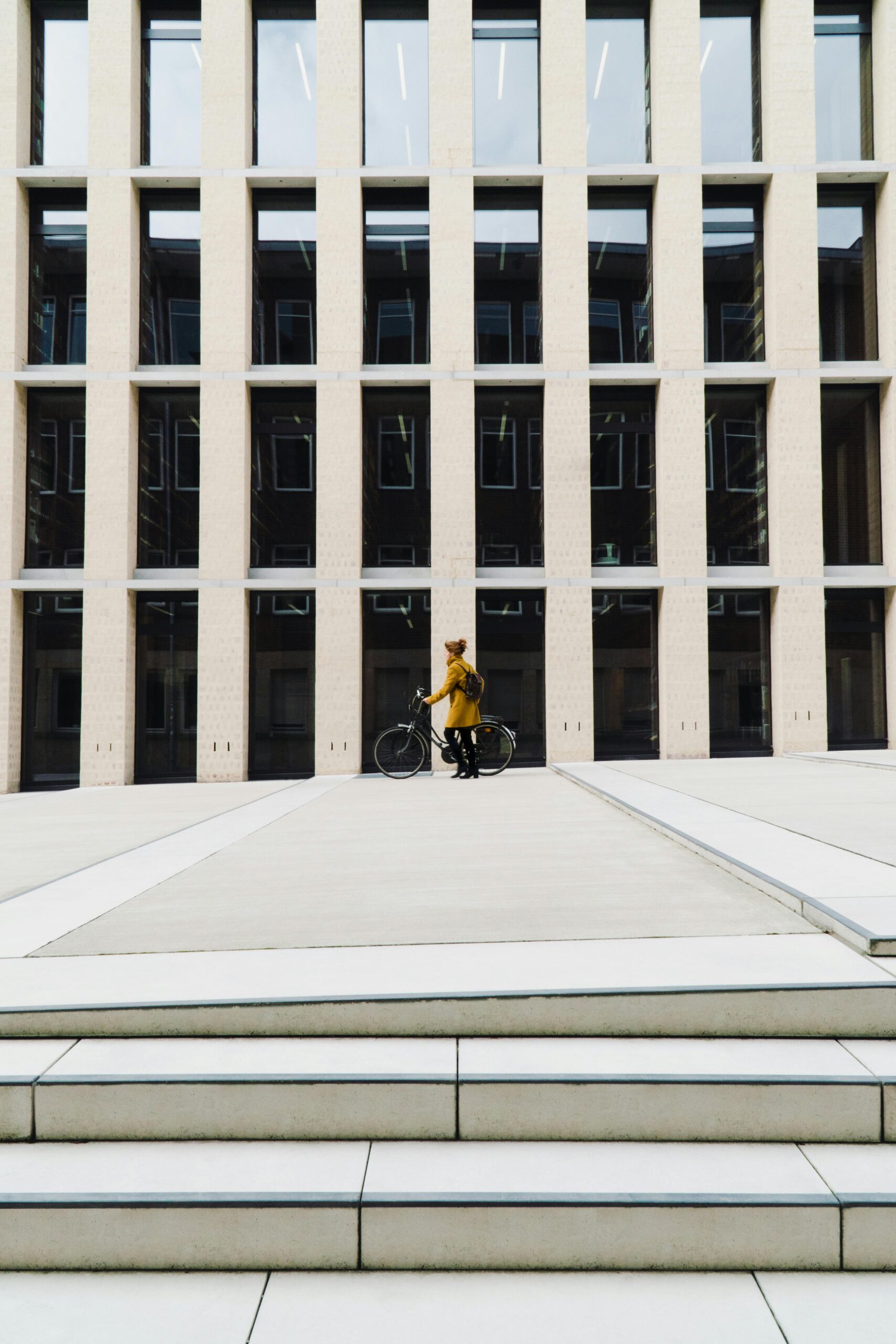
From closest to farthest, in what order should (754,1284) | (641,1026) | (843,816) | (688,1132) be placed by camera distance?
(754,1284), (688,1132), (641,1026), (843,816)

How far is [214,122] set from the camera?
52.3 feet

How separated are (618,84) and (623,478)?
775 cm

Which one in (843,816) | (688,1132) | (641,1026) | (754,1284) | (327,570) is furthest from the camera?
(327,570)

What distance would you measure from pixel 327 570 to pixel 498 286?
653 centimetres

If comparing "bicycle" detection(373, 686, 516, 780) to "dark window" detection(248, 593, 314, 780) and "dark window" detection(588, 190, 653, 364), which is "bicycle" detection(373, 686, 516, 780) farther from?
"dark window" detection(588, 190, 653, 364)

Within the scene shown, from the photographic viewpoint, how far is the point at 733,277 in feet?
53.9

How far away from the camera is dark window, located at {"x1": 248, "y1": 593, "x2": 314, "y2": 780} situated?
15922 millimetres

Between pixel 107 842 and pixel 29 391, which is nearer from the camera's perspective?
pixel 107 842

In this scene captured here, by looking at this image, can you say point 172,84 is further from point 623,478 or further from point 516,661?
point 516,661

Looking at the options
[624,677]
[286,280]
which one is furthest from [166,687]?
[624,677]

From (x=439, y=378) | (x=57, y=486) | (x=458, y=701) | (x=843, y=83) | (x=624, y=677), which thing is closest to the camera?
(x=458, y=701)

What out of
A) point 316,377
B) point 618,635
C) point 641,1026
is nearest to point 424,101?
point 316,377

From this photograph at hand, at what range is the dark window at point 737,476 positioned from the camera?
1614cm

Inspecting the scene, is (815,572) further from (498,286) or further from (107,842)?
(107,842)
